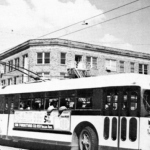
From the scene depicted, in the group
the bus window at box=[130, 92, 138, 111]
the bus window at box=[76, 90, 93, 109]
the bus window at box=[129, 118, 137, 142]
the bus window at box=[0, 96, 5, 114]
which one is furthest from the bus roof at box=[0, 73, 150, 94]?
the bus window at box=[129, 118, 137, 142]

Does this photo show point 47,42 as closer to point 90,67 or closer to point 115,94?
point 90,67

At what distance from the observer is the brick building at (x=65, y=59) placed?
3659 centimetres

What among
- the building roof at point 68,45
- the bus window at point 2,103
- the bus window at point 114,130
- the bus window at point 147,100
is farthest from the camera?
the building roof at point 68,45

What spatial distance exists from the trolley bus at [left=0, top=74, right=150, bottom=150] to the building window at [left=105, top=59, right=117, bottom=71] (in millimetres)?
26050

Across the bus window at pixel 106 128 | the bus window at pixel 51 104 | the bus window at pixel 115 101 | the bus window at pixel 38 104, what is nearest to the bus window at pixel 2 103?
the bus window at pixel 38 104

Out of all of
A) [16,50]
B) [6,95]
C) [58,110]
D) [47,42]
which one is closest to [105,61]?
[47,42]

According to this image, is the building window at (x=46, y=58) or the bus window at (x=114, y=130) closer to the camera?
the bus window at (x=114, y=130)

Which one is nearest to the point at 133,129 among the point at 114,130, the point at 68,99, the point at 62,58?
the point at 114,130

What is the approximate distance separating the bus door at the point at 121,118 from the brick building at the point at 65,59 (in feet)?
76.4

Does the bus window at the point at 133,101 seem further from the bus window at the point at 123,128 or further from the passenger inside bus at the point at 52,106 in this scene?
the passenger inside bus at the point at 52,106

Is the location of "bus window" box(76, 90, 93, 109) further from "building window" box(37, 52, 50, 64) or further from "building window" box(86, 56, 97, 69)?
"building window" box(86, 56, 97, 69)

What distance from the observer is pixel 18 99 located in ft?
49.9

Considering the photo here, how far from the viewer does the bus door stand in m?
10.2

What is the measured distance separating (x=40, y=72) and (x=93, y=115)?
25493 mm
